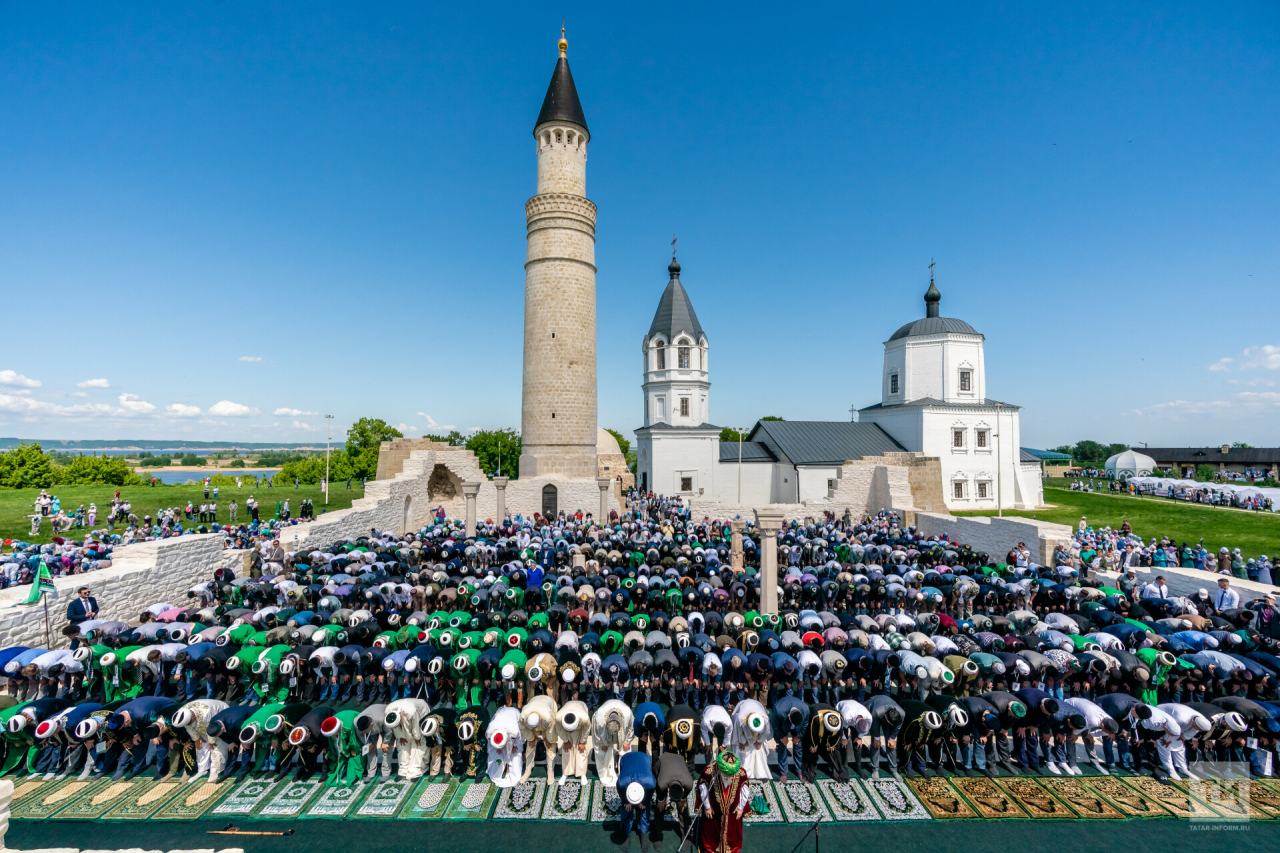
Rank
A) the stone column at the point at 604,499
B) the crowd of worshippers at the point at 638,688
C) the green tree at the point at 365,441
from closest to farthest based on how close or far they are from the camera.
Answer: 1. the crowd of worshippers at the point at 638,688
2. the stone column at the point at 604,499
3. the green tree at the point at 365,441

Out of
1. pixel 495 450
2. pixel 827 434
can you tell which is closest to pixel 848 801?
pixel 827 434

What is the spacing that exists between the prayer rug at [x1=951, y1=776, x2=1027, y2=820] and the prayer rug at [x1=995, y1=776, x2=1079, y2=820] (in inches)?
3.6

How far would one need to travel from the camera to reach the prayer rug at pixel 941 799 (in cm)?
691

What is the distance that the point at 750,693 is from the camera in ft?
29.8

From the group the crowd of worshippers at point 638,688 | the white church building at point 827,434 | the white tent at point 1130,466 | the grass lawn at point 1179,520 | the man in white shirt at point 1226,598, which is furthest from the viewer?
the white tent at point 1130,466

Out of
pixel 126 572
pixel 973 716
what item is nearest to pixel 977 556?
pixel 973 716

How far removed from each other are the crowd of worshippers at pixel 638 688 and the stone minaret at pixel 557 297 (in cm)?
1483

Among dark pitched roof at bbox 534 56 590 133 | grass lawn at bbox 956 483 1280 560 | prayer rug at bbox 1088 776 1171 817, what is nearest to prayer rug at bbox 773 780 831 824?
prayer rug at bbox 1088 776 1171 817

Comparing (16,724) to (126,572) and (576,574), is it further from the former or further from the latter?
(576,574)

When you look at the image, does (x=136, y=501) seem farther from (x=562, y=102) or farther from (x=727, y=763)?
(x=727, y=763)

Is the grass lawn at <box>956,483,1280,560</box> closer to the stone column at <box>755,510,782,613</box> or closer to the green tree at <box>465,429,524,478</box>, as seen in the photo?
the stone column at <box>755,510,782,613</box>

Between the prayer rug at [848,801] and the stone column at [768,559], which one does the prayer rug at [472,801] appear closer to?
the prayer rug at [848,801]

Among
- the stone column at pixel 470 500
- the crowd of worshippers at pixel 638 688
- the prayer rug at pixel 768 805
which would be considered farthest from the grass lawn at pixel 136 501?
the prayer rug at pixel 768 805

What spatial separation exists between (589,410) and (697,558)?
13.7 metres
